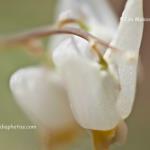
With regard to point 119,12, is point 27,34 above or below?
above

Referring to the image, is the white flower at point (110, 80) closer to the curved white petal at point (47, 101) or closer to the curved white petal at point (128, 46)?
the curved white petal at point (128, 46)

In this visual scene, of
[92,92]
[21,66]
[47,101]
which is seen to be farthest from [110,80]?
[21,66]

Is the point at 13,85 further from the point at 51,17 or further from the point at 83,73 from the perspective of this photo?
the point at 51,17

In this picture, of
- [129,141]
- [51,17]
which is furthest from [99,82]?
[51,17]

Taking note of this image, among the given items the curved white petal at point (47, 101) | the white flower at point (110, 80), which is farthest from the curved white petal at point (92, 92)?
the curved white petal at point (47, 101)

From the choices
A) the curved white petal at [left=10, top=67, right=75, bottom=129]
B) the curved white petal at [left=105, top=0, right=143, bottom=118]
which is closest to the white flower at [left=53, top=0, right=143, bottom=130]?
the curved white petal at [left=105, top=0, right=143, bottom=118]

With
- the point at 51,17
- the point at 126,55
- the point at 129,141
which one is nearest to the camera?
the point at 126,55
